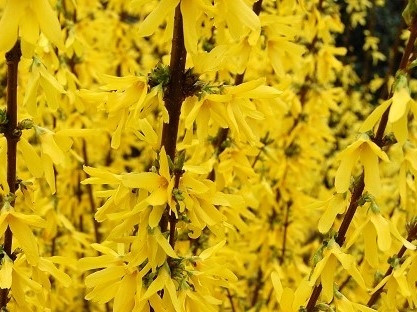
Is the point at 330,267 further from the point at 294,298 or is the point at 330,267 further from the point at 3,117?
the point at 3,117

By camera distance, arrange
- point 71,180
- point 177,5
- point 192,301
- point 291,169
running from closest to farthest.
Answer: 1. point 177,5
2. point 192,301
3. point 291,169
4. point 71,180

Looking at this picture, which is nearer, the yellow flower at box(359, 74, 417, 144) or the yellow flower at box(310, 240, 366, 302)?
the yellow flower at box(359, 74, 417, 144)

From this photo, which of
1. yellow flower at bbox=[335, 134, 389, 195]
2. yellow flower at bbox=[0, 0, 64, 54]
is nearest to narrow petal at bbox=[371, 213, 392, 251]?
yellow flower at bbox=[335, 134, 389, 195]

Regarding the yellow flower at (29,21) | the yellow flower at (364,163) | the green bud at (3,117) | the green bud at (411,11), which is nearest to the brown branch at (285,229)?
the yellow flower at (364,163)

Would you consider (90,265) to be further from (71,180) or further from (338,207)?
(71,180)

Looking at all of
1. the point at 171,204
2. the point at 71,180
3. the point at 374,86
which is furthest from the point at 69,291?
the point at 374,86

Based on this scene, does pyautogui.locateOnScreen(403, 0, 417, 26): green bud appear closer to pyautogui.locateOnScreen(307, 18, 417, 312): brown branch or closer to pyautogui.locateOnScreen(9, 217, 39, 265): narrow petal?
pyautogui.locateOnScreen(307, 18, 417, 312): brown branch

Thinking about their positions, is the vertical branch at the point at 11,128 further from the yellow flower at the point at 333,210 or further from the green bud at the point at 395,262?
the green bud at the point at 395,262
